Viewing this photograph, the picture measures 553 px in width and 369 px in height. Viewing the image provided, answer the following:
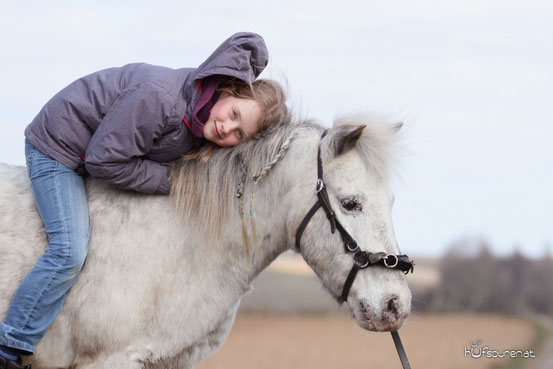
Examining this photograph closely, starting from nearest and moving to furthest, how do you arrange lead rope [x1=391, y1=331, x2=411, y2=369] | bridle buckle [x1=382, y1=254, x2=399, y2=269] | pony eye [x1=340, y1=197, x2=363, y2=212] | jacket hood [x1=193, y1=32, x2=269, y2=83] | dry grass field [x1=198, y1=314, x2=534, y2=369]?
1. bridle buckle [x1=382, y1=254, x2=399, y2=269]
2. pony eye [x1=340, y1=197, x2=363, y2=212]
3. jacket hood [x1=193, y1=32, x2=269, y2=83]
4. lead rope [x1=391, y1=331, x2=411, y2=369]
5. dry grass field [x1=198, y1=314, x2=534, y2=369]

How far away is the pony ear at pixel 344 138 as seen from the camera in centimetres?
380

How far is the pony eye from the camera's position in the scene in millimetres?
3783

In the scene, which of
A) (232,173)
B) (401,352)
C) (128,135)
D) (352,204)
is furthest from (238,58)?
(401,352)

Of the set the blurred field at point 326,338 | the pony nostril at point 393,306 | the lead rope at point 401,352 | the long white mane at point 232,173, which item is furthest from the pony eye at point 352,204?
the blurred field at point 326,338

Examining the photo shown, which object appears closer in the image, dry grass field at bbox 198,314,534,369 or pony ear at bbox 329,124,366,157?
pony ear at bbox 329,124,366,157

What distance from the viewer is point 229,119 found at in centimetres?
404

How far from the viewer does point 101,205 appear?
162 inches

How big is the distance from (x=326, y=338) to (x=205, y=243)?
20822 millimetres

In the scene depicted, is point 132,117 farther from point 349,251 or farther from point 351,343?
point 351,343

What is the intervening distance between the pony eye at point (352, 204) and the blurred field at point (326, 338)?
1482cm

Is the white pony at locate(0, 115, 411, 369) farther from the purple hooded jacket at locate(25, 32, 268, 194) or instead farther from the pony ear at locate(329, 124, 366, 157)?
the purple hooded jacket at locate(25, 32, 268, 194)

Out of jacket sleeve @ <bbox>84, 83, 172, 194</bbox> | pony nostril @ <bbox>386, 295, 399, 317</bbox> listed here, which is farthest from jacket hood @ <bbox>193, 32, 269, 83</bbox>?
→ pony nostril @ <bbox>386, 295, 399, 317</bbox>

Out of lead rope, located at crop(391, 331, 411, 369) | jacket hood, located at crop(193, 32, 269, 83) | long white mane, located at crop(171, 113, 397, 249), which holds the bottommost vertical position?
lead rope, located at crop(391, 331, 411, 369)

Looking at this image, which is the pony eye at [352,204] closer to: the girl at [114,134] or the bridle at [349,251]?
the bridle at [349,251]
